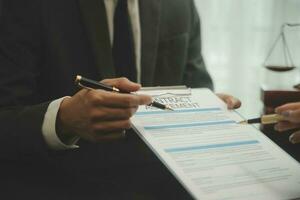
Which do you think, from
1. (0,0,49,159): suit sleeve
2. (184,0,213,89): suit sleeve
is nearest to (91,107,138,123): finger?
(0,0,49,159): suit sleeve

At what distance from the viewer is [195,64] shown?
49.9 inches

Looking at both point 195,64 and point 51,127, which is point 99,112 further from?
point 195,64

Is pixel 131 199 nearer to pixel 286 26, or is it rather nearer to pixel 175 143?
pixel 175 143

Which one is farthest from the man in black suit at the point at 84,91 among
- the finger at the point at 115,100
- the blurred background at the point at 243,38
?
the blurred background at the point at 243,38

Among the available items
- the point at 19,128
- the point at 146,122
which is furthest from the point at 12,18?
the point at 146,122

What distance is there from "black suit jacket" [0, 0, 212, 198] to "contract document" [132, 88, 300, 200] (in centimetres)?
9

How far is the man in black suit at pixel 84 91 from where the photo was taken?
2.25ft

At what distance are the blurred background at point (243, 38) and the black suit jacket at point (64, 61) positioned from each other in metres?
0.72

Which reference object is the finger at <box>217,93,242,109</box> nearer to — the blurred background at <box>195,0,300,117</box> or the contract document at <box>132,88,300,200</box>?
the contract document at <box>132,88,300,200</box>

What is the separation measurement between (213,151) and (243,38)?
4.52ft

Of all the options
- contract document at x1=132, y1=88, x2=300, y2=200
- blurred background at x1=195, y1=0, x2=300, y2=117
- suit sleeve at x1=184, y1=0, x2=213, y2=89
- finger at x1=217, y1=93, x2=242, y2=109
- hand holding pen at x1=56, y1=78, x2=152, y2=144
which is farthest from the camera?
blurred background at x1=195, y1=0, x2=300, y2=117

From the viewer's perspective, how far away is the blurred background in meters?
1.90

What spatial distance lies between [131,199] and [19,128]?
0.96 feet

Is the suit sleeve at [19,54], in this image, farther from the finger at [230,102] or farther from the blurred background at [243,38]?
the blurred background at [243,38]
